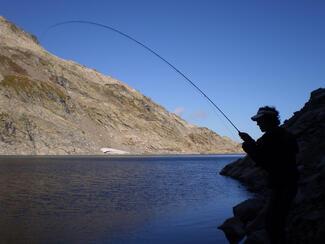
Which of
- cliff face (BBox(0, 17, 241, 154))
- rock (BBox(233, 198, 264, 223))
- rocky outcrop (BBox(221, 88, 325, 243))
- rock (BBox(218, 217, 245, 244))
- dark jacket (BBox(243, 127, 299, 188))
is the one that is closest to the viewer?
dark jacket (BBox(243, 127, 299, 188))

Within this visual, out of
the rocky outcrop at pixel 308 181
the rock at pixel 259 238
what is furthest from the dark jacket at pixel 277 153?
the rock at pixel 259 238

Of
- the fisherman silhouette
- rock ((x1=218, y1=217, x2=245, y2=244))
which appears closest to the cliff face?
rock ((x1=218, y1=217, x2=245, y2=244))

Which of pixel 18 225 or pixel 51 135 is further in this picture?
pixel 51 135

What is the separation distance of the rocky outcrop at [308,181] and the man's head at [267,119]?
14.4ft

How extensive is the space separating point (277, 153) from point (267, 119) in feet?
2.97

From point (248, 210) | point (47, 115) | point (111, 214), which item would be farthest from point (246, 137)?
point (47, 115)

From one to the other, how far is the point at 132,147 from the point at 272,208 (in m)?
181

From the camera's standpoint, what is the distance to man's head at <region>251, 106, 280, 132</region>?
1016cm

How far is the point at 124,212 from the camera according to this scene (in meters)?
28.0

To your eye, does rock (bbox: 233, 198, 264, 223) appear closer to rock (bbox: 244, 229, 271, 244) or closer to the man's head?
rock (bbox: 244, 229, 271, 244)

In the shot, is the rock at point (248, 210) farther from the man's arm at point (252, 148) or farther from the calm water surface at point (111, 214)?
the man's arm at point (252, 148)

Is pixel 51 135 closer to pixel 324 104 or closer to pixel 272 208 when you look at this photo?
pixel 324 104

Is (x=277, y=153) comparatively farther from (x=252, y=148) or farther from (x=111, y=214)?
(x=111, y=214)

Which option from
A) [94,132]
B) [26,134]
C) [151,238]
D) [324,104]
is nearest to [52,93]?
[94,132]
